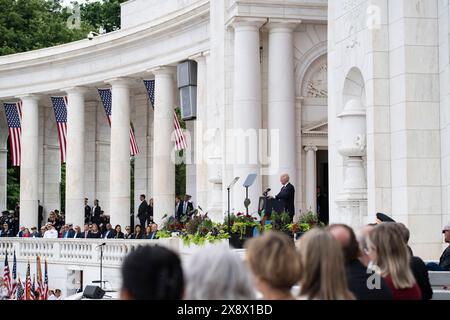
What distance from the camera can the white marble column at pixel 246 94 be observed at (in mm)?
55938

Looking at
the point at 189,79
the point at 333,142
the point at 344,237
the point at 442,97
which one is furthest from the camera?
the point at 189,79

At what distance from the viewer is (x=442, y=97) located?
112 ft

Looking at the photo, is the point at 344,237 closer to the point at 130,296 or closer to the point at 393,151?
the point at 130,296

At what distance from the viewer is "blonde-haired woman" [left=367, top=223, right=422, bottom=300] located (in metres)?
13.6

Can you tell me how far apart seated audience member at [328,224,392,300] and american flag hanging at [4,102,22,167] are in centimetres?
7911

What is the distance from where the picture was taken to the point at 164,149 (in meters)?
75.4

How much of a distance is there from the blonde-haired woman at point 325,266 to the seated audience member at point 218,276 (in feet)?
4.54

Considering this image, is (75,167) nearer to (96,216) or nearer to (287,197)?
(96,216)

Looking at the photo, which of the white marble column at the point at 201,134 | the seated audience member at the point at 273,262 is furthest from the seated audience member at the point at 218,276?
the white marble column at the point at 201,134

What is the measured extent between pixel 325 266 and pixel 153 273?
2522mm

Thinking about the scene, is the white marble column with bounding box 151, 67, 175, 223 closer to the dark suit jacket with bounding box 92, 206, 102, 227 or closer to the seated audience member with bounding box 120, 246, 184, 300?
the dark suit jacket with bounding box 92, 206, 102, 227

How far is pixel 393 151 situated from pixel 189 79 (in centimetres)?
3844
